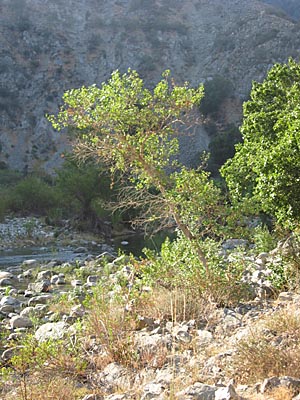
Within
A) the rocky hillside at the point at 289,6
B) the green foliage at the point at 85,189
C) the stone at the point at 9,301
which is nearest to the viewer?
the stone at the point at 9,301

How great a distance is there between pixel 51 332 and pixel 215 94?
165 feet

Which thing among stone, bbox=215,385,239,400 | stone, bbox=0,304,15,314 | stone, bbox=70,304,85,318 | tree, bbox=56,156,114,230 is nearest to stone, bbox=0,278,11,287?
stone, bbox=0,304,15,314

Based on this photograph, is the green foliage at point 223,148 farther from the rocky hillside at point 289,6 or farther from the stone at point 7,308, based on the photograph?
the rocky hillside at point 289,6

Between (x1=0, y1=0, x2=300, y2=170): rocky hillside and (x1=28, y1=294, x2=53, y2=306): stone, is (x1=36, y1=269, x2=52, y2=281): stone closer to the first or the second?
A: (x1=28, y1=294, x2=53, y2=306): stone

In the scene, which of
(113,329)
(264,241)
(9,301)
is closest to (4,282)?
(9,301)

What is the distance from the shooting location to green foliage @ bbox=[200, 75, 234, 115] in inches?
2108

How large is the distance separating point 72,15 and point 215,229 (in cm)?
7307

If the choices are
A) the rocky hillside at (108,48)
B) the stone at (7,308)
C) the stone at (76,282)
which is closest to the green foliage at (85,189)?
the stone at (76,282)

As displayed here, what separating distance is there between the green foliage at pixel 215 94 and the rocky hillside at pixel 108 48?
Result: 193 centimetres

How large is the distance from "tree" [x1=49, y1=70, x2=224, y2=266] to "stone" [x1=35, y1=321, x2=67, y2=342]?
6.67 ft

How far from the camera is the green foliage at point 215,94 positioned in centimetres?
5353

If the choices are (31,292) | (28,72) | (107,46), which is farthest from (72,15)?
(31,292)

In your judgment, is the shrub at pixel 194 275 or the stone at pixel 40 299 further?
the stone at pixel 40 299

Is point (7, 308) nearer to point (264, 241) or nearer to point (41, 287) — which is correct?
point (41, 287)
